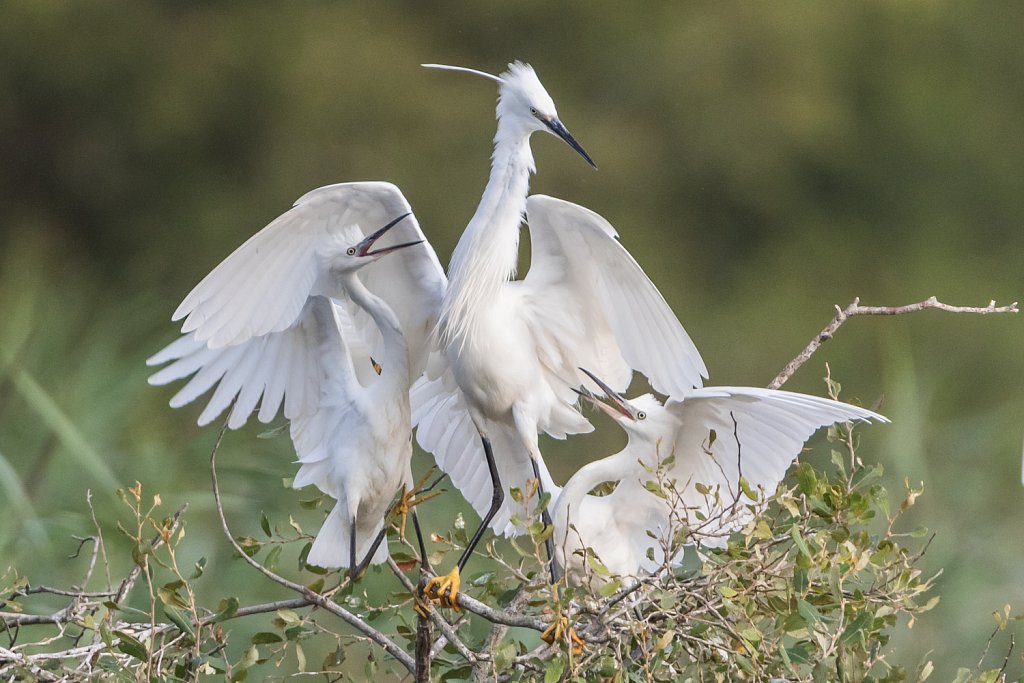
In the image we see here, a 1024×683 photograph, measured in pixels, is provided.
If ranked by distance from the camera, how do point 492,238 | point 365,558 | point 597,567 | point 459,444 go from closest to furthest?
point 597,567 → point 365,558 → point 492,238 → point 459,444

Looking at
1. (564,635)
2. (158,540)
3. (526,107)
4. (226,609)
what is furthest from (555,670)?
(526,107)

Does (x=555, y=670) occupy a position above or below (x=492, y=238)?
below

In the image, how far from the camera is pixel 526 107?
2.34 meters

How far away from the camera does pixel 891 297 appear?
307 inches

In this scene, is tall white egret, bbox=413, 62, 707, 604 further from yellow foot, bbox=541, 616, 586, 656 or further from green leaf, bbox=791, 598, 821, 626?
green leaf, bbox=791, 598, 821, 626

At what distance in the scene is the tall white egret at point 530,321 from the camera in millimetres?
2334

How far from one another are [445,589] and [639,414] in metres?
0.46

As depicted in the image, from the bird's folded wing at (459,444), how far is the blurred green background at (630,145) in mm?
3008

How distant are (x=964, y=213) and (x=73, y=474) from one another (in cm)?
685

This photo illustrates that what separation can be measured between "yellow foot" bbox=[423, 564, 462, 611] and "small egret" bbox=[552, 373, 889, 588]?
19cm

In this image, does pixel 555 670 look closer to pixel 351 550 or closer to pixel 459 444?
pixel 351 550

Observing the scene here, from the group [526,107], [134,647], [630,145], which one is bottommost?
[630,145]

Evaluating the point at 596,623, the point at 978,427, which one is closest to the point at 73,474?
the point at 596,623

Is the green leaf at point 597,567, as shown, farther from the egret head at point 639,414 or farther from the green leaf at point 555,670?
the egret head at point 639,414
